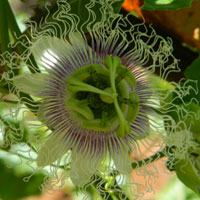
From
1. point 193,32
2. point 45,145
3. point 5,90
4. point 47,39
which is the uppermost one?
point 47,39

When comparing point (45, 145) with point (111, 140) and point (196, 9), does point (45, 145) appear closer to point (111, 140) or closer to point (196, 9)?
point (111, 140)

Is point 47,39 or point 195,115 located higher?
point 47,39

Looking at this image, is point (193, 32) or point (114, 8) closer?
point (114, 8)

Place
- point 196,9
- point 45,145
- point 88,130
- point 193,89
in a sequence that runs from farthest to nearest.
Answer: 1. point 196,9
2. point 193,89
3. point 88,130
4. point 45,145

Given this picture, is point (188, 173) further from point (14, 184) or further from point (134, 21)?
point (14, 184)

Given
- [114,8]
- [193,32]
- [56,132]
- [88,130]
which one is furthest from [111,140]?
[193,32]

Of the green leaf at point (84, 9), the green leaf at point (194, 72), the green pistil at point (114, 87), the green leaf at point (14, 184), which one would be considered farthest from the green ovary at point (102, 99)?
the green leaf at point (14, 184)
